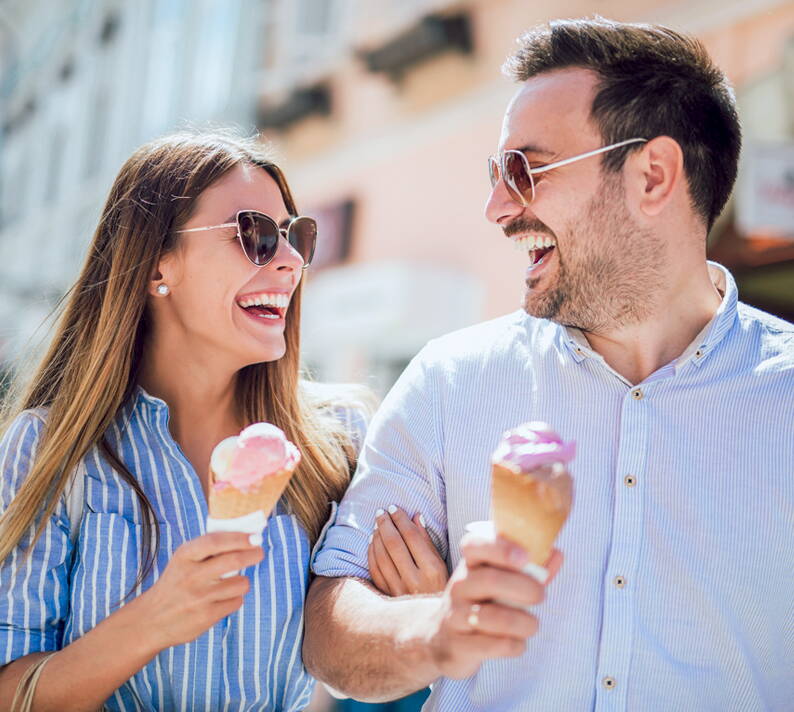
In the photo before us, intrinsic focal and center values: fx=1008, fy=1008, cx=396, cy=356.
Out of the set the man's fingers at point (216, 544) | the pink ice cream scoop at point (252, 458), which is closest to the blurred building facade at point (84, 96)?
the pink ice cream scoop at point (252, 458)

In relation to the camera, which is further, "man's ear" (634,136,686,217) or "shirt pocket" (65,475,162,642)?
"man's ear" (634,136,686,217)

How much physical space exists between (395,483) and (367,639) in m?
0.46

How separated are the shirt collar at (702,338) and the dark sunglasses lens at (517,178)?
351 millimetres

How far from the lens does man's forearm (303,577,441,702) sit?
192 cm

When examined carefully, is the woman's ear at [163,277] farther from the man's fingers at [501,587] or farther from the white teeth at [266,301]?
the man's fingers at [501,587]

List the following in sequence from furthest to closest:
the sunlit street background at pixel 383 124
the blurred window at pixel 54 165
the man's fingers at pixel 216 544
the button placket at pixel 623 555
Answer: the blurred window at pixel 54 165 → the sunlit street background at pixel 383 124 → the button placket at pixel 623 555 → the man's fingers at pixel 216 544

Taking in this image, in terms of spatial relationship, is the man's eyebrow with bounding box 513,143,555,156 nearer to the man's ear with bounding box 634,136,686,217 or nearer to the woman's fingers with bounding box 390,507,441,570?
the man's ear with bounding box 634,136,686,217

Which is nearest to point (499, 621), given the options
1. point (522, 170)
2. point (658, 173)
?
point (522, 170)

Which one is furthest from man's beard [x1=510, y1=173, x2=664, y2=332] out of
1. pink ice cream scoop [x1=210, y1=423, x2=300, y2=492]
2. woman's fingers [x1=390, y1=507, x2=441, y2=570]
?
pink ice cream scoop [x1=210, y1=423, x2=300, y2=492]

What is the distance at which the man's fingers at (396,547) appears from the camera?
2.30m

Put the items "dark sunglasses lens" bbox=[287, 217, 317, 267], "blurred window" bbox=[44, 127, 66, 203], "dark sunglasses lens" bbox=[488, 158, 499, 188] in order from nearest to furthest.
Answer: "dark sunglasses lens" bbox=[488, 158, 499, 188] < "dark sunglasses lens" bbox=[287, 217, 317, 267] < "blurred window" bbox=[44, 127, 66, 203]

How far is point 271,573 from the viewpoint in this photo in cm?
247

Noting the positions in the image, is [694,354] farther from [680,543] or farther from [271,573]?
[271,573]

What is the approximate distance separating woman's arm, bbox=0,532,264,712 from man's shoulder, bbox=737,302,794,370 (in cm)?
130
